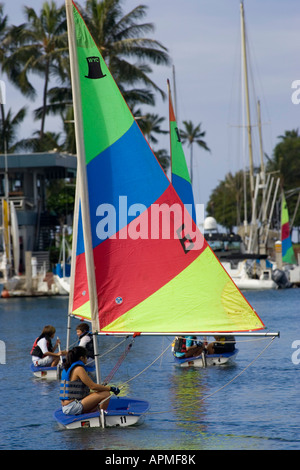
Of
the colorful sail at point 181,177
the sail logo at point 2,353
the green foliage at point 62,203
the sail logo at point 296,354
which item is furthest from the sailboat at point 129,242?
the green foliage at point 62,203

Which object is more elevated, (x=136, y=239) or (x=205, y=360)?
(x=136, y=239)

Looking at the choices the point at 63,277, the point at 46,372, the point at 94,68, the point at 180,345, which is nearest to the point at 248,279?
the point at 63,277

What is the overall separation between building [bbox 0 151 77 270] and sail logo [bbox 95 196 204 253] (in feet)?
179

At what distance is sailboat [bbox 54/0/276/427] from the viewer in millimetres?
15594

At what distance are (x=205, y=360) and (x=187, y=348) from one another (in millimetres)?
681

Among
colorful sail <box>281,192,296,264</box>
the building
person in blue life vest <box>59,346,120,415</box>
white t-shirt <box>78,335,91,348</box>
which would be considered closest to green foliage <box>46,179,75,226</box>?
Answer: the building

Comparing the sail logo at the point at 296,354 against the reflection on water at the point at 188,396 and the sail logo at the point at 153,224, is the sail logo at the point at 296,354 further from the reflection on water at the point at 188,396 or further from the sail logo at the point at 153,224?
the sail logo at the point at 153,224

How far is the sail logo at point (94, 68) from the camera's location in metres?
15.5

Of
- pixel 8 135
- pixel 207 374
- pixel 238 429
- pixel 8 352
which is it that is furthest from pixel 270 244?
pixel 238 429

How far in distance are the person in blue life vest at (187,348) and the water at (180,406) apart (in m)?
0.57

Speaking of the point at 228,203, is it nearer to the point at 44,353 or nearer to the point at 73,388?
the point at 44,353

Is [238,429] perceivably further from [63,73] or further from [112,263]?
[63,73]

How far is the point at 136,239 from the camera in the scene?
1642cm

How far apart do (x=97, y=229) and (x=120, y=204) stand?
735 millimetres
